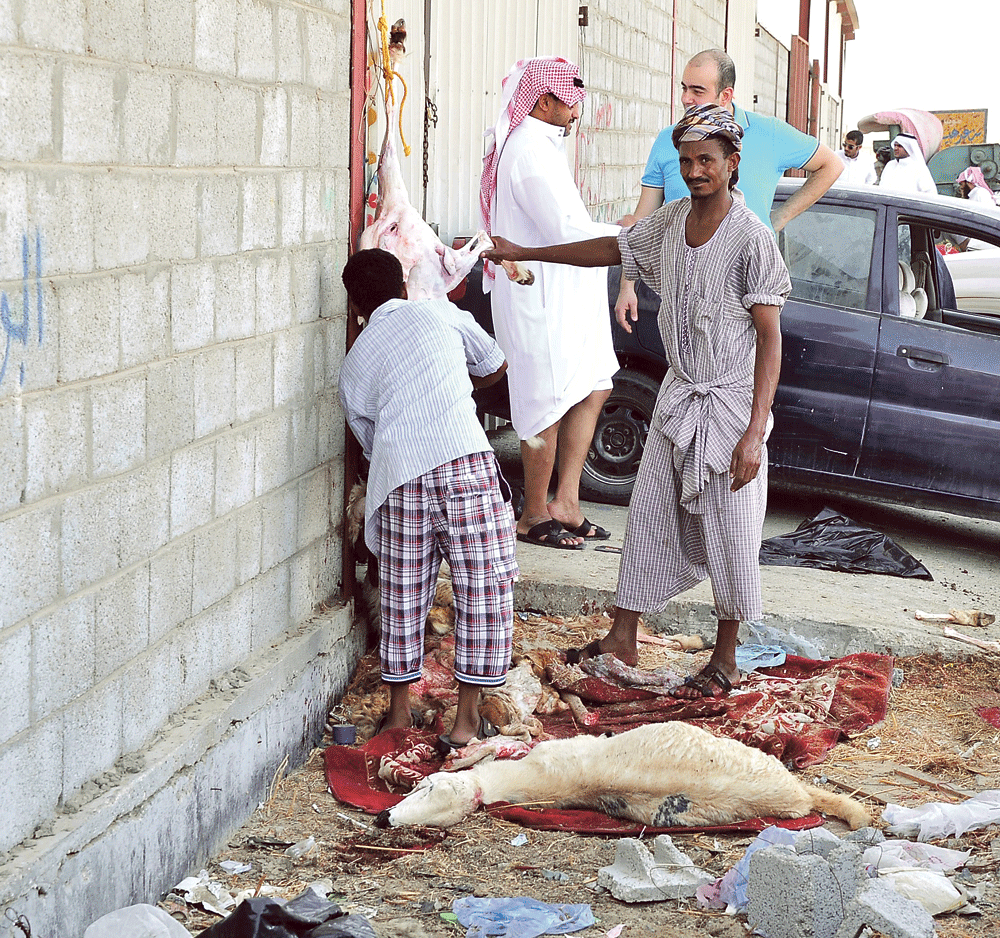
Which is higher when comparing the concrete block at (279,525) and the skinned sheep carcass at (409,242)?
the skinned sheep carcass at (409,242)

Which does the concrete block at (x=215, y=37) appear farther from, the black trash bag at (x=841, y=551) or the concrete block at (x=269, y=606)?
the black trash bag at (x=841, y=551)

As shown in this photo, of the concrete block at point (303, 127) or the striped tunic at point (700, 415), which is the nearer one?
the concrete block at point (303, 127)

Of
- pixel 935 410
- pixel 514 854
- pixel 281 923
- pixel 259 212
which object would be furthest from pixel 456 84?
pixel 281 923

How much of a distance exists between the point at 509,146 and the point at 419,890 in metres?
3.36

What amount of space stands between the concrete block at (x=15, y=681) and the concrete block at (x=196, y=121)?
1282 millimetres

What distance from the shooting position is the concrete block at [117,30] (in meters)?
2.83

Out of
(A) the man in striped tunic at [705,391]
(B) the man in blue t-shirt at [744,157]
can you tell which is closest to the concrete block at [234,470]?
(A) the man in striped tunic at [705,391]

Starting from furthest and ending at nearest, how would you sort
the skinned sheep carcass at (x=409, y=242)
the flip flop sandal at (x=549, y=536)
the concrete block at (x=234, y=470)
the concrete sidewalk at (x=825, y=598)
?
1. the flip flop sandal at (x=549, y=536)
2. the concrete sidewalk at (x=825, y=598)
3. the skinned sheep carcass at (x=409, y=242)
4. the concrete block at (x=234, y=470)

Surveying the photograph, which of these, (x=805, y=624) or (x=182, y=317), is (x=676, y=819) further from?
(x=182, y=317)

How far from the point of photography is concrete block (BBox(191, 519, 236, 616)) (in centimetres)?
360

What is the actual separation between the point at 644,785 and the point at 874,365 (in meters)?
3.23

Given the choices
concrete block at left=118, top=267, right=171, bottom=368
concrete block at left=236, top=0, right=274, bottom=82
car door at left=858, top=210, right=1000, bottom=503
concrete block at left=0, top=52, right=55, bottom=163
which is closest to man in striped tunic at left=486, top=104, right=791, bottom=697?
concrete block at left=236, top=0, right=274, bottom=82

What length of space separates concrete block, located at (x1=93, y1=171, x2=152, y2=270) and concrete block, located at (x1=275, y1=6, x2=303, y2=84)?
38.7 inches

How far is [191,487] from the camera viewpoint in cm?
350
